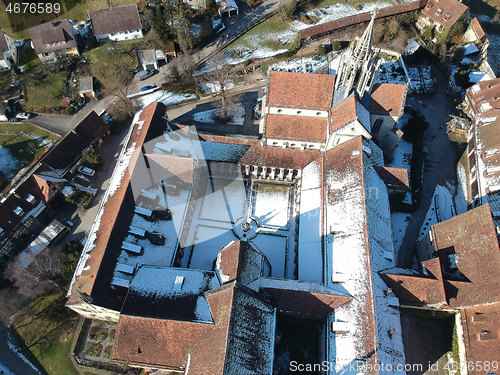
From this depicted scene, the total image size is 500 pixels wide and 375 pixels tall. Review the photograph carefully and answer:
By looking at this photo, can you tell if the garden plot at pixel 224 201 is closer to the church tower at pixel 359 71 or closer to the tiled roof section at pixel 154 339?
the tiled roof section at pixel 154 339

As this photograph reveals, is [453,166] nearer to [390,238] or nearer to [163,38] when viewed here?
[390,238]

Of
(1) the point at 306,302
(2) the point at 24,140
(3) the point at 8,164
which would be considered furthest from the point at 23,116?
(1) the point at 306,302

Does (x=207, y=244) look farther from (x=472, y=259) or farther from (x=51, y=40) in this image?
(x=51, y=40)

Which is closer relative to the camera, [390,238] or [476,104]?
[390,238]

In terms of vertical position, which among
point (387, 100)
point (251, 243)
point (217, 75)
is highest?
point (217, 75)

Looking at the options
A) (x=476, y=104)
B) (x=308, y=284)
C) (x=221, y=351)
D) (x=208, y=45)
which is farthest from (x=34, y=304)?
(x=476, y=104)

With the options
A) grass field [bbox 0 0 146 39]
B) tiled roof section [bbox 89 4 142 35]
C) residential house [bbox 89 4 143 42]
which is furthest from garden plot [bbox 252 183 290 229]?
grass field [bbox 0 0 146 39]

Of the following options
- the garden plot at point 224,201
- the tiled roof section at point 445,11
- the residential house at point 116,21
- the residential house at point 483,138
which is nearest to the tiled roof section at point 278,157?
the garden plot at point 224,201
